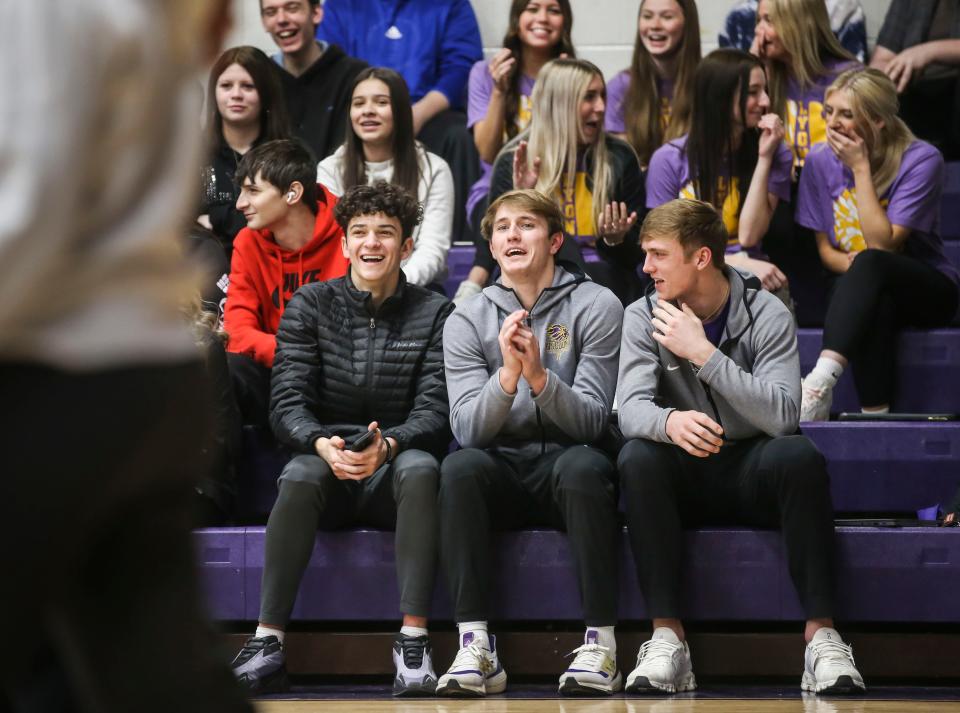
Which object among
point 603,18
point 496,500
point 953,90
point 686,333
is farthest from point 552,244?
point 603,18

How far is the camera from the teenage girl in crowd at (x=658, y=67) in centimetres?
470

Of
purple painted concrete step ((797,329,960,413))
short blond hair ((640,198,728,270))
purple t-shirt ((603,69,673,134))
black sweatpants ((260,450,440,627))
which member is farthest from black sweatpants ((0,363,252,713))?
purple t-shirt ((603,69,673,134))

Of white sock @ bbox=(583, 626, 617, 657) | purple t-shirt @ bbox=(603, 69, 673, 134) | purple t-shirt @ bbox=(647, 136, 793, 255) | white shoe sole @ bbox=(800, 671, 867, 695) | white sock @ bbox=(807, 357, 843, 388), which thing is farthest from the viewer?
purple t-shirt @ bbox=(603, 69, 673, 134)

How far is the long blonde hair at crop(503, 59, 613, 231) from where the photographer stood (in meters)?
4.16

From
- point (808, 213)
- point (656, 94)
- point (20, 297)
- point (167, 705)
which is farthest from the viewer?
point (656, 94)

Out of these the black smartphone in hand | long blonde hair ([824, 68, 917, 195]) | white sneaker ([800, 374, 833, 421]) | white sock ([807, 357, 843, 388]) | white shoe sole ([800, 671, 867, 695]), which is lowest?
white shoe sole ([800, 671, 867, 695])

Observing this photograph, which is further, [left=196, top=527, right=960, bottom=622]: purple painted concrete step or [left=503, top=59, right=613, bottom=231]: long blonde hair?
[left=503, top=59, right=613, bottom=231]: long blonde hair

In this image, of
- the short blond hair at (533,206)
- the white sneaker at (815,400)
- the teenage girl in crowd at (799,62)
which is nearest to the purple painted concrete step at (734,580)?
the white sneaker at (815,400)

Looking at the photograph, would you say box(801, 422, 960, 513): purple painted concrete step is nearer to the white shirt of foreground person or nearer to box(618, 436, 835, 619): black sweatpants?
box(618, 436, 835, 619): black sweatpants

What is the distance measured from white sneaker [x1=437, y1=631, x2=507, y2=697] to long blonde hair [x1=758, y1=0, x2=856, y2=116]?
2.37 metres

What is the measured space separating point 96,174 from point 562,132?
11.3 ft

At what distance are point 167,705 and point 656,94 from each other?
4.08 m

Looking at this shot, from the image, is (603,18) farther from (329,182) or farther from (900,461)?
(900,461)

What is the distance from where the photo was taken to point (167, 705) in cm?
89
